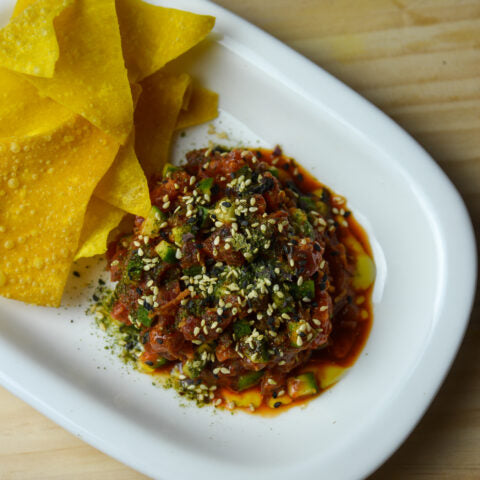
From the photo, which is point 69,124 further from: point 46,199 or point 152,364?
point 152,364

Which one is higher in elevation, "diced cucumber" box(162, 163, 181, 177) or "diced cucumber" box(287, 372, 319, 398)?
"diced cucumber" box(162, 163, 181, 177)

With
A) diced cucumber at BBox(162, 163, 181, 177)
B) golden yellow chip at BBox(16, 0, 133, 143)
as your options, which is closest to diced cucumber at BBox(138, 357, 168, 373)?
diced cucumber at BBox(162, 163, 181, 177)

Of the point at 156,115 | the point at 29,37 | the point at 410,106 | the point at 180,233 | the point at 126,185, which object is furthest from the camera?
the point at 410,106

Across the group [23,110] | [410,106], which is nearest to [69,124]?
[23,110]

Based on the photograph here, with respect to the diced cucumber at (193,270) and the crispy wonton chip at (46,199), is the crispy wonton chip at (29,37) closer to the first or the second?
the crispy wonton chip at (46,199)

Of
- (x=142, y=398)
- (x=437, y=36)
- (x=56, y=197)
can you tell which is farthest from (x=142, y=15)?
(x=142, y=398)

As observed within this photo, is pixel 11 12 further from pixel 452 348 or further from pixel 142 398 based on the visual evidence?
pixel 452 348

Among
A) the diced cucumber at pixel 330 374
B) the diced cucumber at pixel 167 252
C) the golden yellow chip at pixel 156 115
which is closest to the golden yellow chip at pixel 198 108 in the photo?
the golden yellow chip at pixel 156 115

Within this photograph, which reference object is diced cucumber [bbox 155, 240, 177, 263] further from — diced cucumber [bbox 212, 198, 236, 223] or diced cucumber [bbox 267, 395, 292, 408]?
diced cucumber [bbox 267, 395, 292, 408]

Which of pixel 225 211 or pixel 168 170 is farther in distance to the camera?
pixel 168 170
